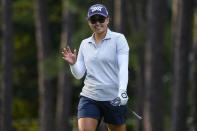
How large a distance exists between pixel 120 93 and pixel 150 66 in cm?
1869

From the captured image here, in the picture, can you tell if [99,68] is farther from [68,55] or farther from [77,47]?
[77,47]

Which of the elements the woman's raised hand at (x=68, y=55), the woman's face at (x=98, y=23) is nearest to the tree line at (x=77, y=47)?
the woman's face at (x=98, y=23)

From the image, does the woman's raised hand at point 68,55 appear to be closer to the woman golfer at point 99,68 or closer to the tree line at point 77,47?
the woman golfer at point 99,68

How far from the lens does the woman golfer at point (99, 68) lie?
33.5 feet

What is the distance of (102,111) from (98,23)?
1.15 meters

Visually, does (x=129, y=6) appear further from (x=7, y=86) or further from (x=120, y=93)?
(x=120, y=93)

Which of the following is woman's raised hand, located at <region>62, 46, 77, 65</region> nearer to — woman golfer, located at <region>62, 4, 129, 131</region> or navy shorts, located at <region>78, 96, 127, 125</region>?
woman golfer, located at <region>62, 4, 129, 131</region>

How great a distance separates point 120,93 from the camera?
9.83 metres

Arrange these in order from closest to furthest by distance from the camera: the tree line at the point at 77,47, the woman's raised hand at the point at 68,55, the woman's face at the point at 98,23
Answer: the woman's raised hand at the point at 68,55, the woman's face at the point at 98,23, the tree line at the point at 77,47

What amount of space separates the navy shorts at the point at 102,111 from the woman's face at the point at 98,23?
35.2 inches

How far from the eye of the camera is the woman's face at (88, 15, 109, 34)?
10258 mm

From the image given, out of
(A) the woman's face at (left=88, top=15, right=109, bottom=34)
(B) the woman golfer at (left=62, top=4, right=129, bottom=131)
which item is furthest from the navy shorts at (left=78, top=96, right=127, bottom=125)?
(A) the woman's face at (left=88, top=15, right=109, bottom=34)

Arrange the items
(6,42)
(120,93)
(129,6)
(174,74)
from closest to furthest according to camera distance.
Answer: (120,93), (174,74), (6,42), (129,6)

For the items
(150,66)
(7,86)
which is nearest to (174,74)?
(150,66)
